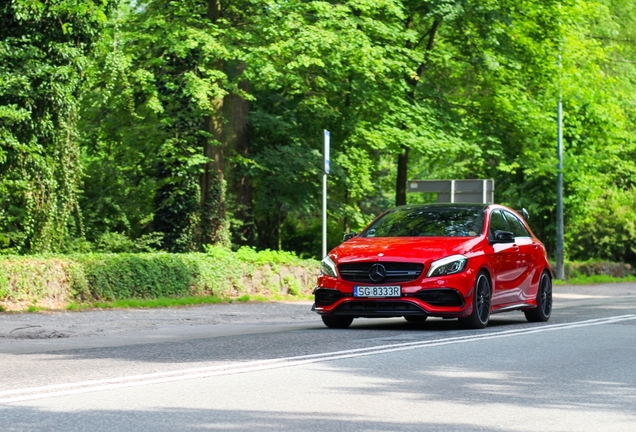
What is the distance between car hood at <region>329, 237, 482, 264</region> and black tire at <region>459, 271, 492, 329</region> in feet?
1.44

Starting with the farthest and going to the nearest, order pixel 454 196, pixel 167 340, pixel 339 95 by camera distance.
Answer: pixel 339 95, pixel 454 196, pixel 167 340

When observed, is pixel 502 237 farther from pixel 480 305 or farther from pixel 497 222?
pixel 480 305

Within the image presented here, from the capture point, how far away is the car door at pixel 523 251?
1645 centimetres

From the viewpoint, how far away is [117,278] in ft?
64.6

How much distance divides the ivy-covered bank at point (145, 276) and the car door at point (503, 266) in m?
6.67

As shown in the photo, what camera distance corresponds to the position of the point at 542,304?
17359mm

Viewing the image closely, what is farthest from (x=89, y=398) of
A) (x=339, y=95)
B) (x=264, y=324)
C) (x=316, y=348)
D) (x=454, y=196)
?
(x=339, y=95)

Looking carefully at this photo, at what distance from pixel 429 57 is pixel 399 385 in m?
24.2

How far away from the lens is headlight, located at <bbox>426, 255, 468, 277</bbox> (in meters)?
14.3

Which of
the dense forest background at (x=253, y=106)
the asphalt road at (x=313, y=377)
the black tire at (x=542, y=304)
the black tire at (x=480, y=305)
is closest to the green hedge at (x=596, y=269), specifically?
the dense forest background at (x=253, y=106)

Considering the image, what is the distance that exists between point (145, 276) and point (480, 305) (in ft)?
24.4

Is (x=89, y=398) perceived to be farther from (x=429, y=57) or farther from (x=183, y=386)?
(x=429, y=57)

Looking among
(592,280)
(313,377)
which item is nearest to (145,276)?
(313,377)

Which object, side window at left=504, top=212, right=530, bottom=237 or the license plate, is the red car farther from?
side window at left=504, top=212, right=530, bottom=237
